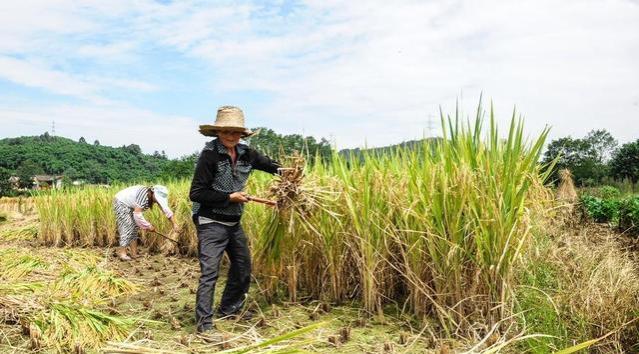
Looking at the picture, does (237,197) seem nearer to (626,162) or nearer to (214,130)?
(214,130)

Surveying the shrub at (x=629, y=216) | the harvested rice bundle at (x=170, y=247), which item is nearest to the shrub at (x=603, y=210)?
the shrub at (x=629, y=216)

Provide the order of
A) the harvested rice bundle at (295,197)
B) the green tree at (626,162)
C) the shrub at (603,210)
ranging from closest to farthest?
the harvested rice bundle at (295,197) < the shrub at (603,210) < the green tree at (626,162)

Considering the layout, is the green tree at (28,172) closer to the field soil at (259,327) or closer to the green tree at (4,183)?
the green tree at (4,183)

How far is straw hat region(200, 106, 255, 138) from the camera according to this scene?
155 inches

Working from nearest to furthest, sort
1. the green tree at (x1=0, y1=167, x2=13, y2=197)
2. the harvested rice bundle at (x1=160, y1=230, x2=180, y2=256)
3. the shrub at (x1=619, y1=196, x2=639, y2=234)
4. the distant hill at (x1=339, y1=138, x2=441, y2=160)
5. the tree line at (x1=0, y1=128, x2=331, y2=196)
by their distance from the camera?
the distant hill at (x1=339, y1=138, x2=441, y2=160) → the harvested rice bundle at (x1=160, y1=230, x2=180, y2=256) → the shrub at (x1=619, y1=196, x2=639, y2=234) → the green tree at (x1=0, y1=167, x2=13, y2=197) → the tree line at (x1=0, y1=128, x2=331, y2=196)

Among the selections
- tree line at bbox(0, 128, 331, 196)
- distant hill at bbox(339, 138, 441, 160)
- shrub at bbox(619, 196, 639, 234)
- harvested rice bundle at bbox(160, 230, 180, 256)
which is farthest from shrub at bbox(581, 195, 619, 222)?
tree line at bbox(0, 128, 331, 196)

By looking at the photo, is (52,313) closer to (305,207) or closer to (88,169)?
(305,207)

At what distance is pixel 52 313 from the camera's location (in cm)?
373

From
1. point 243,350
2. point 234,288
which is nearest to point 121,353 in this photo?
point 243,350

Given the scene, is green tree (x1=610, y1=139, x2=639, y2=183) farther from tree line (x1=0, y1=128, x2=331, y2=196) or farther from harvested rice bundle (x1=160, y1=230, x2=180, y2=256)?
harvested rice bundle (x1=160, y1=230, x2=180, y2=256)

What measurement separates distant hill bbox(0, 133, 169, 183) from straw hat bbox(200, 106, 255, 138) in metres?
56.2

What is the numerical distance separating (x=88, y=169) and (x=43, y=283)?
61096 mm

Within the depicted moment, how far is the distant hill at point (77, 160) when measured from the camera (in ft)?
197

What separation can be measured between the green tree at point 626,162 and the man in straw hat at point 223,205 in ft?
145
